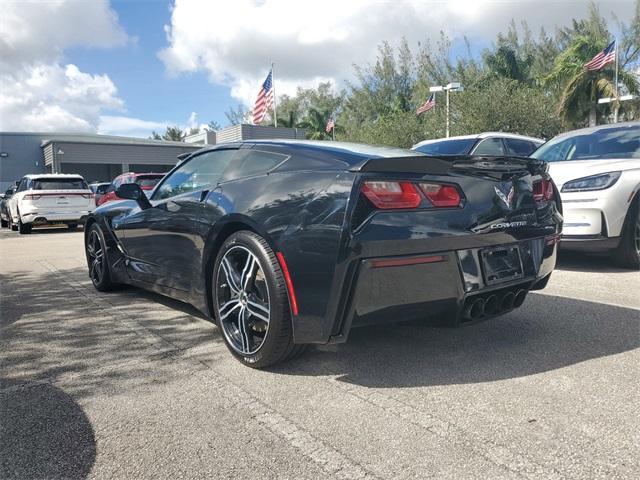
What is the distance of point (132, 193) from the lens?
438 cm

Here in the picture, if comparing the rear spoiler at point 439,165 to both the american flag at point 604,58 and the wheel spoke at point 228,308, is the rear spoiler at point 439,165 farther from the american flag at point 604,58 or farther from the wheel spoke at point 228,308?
the american flag at point 604,58

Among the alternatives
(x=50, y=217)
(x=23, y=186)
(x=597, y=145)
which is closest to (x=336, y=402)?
(x=597, y=145)

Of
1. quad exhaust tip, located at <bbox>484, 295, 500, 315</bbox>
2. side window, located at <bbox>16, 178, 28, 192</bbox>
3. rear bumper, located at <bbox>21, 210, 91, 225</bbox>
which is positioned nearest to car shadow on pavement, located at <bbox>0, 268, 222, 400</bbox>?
quad exhaust tip, located at <bbox>484, 295, 500, 315</bbox>

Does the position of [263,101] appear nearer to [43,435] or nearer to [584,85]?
[584,85]

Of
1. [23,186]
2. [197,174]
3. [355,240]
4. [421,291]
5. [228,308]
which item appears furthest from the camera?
[23,186]

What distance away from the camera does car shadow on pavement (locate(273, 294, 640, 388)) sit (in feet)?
9.62

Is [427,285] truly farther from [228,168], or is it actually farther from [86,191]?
[86,191]

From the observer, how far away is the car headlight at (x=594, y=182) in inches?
211

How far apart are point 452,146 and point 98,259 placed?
19.3ft

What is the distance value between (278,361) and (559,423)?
1.44 m

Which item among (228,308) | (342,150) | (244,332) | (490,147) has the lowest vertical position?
(244,332)

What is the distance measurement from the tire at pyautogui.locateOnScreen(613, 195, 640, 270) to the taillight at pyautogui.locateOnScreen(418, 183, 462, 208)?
3.51 meters

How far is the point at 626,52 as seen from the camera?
33625 millimetres

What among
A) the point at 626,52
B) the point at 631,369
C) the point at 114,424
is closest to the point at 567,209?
the point at 631,369
